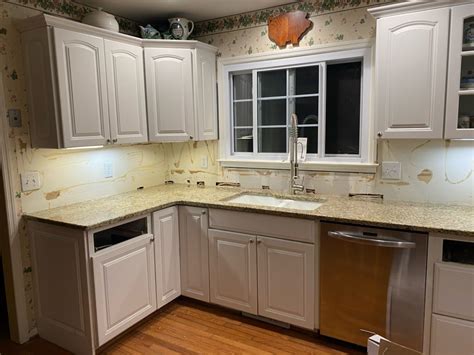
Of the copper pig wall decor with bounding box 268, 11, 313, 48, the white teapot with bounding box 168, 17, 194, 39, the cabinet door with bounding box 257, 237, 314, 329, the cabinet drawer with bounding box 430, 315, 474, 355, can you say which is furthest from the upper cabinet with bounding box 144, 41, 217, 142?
the cabinet drawer with bounding box 430, 315, 474, 355

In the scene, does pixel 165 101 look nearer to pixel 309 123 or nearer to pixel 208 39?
pixel 208 39

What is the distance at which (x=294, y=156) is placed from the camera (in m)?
2.84

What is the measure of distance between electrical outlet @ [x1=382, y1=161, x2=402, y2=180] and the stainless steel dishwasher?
0.69m

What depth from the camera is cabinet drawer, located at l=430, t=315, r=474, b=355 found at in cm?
186

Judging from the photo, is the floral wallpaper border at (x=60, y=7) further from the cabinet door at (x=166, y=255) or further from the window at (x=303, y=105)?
the cabinet door at (x=166, y=255)

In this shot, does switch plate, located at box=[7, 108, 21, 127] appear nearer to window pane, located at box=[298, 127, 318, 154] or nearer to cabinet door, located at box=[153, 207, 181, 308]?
cabinet door, located at box=[153, 207, 181, 308]

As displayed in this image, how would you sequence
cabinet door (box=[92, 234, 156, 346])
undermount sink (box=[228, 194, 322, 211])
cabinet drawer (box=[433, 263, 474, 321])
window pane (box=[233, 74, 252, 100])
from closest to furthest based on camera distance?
cabinet drawer (box=[433, 263, 474, 321]) < cabinet door (box=[92, 234, 156, 346]) < undermount sink (box=[228, 194, 322, 211]) < window pane (box=[233, 74, 252, 100])

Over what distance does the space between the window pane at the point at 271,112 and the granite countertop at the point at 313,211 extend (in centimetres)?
64

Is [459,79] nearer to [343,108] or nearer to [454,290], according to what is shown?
[343,108]

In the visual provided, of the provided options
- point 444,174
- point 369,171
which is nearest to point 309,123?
point 369,171

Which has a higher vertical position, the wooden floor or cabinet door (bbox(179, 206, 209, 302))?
cabinet door (bbox(179, 206, 209, 302))

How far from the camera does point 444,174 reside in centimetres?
240

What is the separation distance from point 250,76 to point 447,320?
7.66 feet

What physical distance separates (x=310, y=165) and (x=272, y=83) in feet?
2.66
